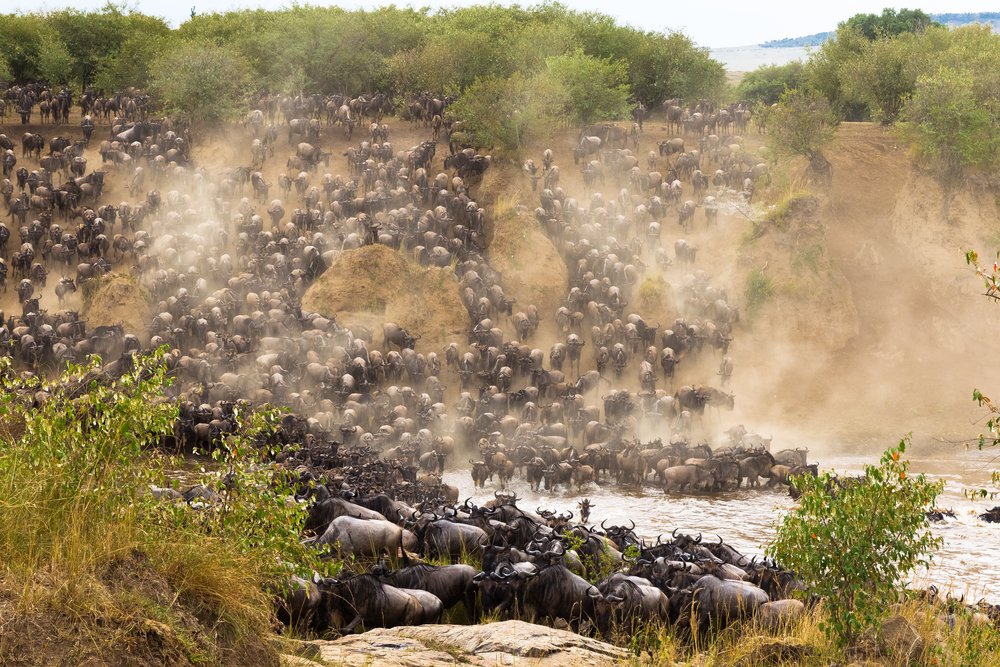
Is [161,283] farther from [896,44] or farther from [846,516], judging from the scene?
[896,44]

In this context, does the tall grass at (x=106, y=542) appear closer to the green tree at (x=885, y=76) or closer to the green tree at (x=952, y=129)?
the green tree at (x=952, y=129)

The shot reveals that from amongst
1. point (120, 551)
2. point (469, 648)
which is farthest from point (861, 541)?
point (120, 551)

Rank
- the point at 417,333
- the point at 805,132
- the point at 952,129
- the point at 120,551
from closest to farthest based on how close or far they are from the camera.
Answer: the point at 120,551
the point at 417,333
the point at 952,129
the point at 805,132

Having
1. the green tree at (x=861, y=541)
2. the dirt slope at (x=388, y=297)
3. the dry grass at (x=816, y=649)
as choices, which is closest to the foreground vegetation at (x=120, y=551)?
the dry grass at (x=816, y=649)

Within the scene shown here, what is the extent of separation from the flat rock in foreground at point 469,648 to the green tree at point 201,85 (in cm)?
3824

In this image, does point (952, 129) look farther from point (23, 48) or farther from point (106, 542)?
point (23, 48)

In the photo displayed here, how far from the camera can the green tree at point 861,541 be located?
11742 mm

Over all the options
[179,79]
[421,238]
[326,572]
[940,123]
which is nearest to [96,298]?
[421,238]

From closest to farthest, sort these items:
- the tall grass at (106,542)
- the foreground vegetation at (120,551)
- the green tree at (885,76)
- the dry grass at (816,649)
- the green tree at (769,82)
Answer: the foreground vegetation at (120,551) → the tall grass at (106,542) → the dry grass at (816,649) → the green tree at (885,76) → the green tree at (769,82)

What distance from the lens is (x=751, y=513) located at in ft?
84.1

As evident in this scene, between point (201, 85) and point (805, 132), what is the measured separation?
26171mm

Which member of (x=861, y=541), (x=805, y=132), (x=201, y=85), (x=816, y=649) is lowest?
(x=816, y=649)

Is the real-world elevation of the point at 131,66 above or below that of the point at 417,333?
above

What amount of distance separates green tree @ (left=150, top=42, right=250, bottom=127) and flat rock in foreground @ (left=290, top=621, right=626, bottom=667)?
38241mm
